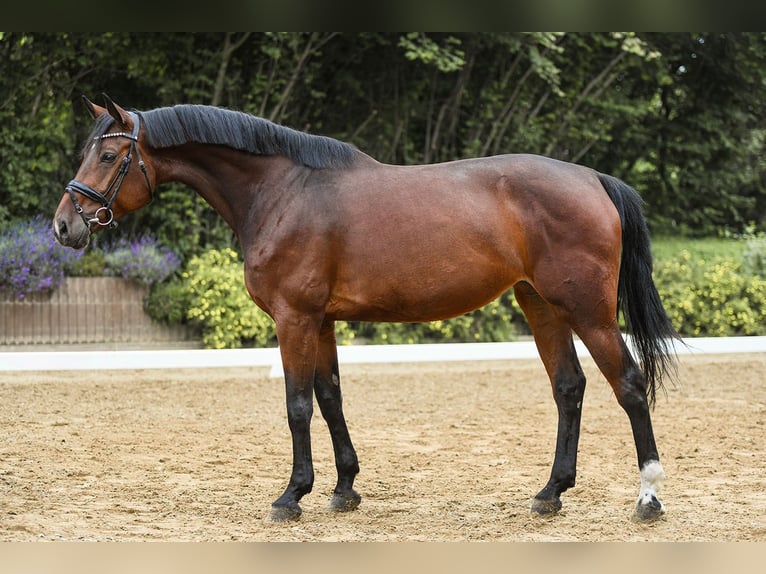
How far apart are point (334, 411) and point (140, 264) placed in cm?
667

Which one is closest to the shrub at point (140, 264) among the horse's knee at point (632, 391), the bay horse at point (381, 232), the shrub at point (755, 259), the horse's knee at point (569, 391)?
the bay horse at point (381, 232)

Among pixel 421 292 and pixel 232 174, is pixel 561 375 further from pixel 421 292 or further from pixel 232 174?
pixel 232 174

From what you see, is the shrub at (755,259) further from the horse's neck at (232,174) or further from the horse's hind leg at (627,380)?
the horse's neck at (232,174)

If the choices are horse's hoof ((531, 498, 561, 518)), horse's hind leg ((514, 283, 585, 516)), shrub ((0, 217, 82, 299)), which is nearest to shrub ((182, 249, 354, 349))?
shrub ((0, 217, 82, 299))

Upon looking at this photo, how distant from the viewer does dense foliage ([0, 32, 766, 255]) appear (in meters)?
11.4

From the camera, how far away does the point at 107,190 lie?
4172 mm

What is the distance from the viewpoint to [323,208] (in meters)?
4.23

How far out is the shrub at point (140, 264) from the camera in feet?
34.4

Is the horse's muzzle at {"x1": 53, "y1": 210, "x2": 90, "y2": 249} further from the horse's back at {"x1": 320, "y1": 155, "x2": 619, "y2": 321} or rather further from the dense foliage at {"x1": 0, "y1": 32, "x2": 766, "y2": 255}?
the dense foliage at {"x1": 0, "y1": 32, "x2": 766, "y2": 255}

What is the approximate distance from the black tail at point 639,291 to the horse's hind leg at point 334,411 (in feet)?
4.79

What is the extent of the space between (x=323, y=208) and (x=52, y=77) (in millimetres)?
8655

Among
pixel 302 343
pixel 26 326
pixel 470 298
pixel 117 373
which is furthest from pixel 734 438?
pixel 26 326

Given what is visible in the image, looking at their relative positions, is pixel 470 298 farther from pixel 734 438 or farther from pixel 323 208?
pixel 734 438

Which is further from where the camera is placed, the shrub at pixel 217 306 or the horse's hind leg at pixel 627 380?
the shrub at pixel 217 306
